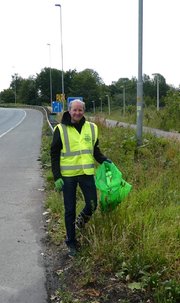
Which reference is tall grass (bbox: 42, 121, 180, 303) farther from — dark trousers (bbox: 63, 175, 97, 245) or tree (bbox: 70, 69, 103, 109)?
tree (bbox: 70, 69, 103, 109)

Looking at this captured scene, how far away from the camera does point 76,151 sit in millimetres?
4723

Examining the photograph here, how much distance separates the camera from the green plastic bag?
16.3 feet

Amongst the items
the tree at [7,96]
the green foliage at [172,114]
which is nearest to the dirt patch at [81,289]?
the green foliage at [172,114]

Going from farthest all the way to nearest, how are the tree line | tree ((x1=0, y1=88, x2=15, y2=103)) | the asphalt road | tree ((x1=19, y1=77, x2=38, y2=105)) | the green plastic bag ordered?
tree ((x1=0, y1=88, x2=15, y2=103)), tree ((x1=19, y1=77, x2=38, y2=105)), the tree line, the green plastic bag, the asphalt road

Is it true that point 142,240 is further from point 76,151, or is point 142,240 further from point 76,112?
point 76,112

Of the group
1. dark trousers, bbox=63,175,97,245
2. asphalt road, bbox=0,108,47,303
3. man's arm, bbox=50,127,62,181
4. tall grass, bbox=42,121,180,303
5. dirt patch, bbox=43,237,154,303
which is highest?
man's arm, bbox=50,127,62,181

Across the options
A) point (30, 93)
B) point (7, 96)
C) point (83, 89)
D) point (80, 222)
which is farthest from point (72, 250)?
point (7, 96)

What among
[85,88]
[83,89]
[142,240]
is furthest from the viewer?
[85,88]

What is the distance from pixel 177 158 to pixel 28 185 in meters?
3.49

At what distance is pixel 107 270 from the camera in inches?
166

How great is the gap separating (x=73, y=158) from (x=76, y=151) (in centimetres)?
9

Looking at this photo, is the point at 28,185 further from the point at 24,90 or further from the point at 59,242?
the point at 24,90

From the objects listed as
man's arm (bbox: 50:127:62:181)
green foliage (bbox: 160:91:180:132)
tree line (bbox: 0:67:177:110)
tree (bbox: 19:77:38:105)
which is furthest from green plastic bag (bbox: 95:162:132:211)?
tree (bbox: 19:77:38:105)

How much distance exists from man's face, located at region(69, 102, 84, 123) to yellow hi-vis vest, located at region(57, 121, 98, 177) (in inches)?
4.4
